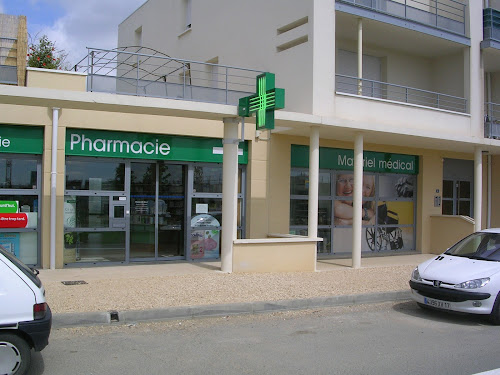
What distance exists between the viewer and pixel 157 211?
1298 centimetres

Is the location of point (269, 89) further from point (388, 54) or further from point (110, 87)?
point (388, 54)

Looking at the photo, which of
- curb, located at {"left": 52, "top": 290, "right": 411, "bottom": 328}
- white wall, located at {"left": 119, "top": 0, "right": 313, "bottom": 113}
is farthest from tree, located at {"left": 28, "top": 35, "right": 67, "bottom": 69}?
curb, located at {"left": 52, "top": 290, "right": 411, "bottom": 328}

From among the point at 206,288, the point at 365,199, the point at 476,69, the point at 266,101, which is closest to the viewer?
the point at 206,288

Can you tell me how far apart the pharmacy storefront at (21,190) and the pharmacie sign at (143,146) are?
0.81 metres

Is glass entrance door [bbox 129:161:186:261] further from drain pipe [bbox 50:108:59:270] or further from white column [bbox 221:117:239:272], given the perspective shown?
white column [bbox 221:117:239:272]

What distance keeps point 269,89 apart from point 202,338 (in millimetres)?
5430

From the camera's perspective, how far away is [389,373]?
17.5 ft

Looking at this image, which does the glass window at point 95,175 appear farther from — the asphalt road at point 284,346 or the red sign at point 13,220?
the asphalt road at point 284,346

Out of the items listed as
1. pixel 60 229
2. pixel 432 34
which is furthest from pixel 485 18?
pixel 60 229

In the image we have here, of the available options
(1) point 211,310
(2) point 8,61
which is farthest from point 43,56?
(1) point 211,310

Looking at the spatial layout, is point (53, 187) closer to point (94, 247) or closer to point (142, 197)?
point (94, 247)

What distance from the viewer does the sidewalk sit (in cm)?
757

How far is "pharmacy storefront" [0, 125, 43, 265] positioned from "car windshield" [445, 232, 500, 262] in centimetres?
896

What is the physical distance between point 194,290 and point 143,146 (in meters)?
4.74
